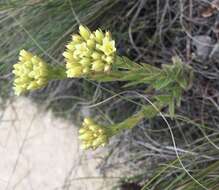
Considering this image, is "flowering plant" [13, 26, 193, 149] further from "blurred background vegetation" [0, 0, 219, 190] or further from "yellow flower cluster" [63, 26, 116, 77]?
"blurred background vegetation" [0, 0, 219, 190]

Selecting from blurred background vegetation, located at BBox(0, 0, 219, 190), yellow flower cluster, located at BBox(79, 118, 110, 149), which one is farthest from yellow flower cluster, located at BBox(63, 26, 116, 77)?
blurred background vegetation, located at BBox(0, 0, 219, 190)

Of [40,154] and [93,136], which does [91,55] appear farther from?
[40,154]

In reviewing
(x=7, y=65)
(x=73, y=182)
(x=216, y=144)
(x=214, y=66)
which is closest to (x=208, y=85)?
(x=214, y=66)

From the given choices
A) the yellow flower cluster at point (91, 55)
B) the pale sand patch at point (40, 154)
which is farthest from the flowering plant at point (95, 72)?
the pale sand patch at point (40, 154)

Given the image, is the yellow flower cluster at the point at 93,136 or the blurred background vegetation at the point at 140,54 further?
the blurred background vegetation at the point at 140,54

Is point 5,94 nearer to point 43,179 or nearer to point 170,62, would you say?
point 43,179

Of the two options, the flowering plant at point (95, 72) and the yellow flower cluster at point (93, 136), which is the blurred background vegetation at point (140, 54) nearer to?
the flowering plant at point (95, 72)
